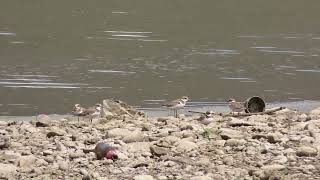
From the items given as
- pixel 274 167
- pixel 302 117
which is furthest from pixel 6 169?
pixel 302 117

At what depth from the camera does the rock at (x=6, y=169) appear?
7.88m

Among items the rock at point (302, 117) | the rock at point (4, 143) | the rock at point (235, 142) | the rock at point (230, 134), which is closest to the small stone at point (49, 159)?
the rock at point (4, 143)

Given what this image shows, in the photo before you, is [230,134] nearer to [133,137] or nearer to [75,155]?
[133,137]

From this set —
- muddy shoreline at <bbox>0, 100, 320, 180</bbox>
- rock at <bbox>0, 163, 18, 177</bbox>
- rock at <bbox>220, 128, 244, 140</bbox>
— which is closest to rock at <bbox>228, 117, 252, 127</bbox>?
muddy shoreline at <bbox>0, 100, 320, 180</bbox>

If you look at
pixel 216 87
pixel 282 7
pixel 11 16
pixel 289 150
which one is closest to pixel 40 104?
pixel 216 87

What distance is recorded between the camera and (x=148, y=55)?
19672 millimetres

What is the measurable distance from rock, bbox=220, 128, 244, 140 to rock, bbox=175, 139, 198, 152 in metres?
0.53

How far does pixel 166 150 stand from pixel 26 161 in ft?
4.66

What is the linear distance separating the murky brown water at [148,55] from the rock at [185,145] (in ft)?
16.7

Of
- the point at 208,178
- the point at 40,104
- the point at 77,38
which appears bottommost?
the point at 208,178

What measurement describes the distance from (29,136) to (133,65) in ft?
27.2

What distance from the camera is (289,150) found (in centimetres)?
873

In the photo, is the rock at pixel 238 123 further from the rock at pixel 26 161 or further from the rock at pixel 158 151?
the rock at pixel 26 161

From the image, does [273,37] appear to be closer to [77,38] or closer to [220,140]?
[77,38]
